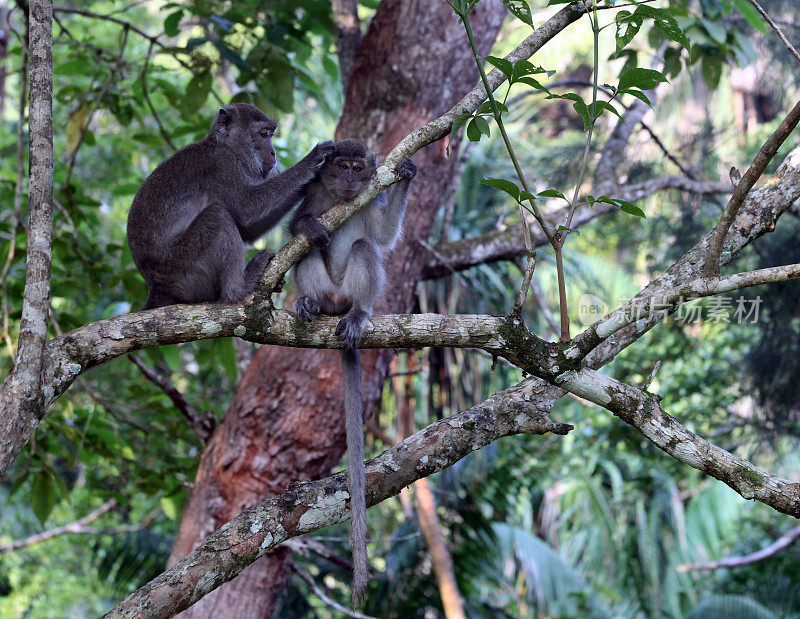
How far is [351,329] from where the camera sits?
3496 millimetres

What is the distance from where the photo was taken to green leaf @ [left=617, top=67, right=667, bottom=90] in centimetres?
268

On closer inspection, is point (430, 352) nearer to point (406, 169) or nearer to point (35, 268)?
point (406, 169)

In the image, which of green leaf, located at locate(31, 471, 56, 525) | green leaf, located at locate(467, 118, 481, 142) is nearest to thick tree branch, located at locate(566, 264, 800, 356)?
green leaf, located at locate(467, 118, 481, 142)

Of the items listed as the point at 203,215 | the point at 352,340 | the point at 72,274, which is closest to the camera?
the point at 352,340

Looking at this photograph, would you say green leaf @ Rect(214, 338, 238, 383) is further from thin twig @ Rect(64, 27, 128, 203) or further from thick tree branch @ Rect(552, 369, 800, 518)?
thick tree branch @ Rect(552, 369, 800, 518)

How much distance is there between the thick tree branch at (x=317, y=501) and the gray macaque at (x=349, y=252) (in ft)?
0.64

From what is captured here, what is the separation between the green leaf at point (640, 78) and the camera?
2.68 meters

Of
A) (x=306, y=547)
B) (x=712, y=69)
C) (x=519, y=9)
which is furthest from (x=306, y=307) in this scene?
(x=712, y=69)

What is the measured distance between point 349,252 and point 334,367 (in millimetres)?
796

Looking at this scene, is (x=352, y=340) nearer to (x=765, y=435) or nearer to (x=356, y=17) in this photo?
(x=356, y=17)

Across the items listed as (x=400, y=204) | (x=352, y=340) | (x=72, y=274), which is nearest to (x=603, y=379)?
(x=352, y=340)

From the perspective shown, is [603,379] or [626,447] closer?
[603,379]

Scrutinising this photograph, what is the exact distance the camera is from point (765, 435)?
7453 mm

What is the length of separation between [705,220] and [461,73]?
14.0ft
